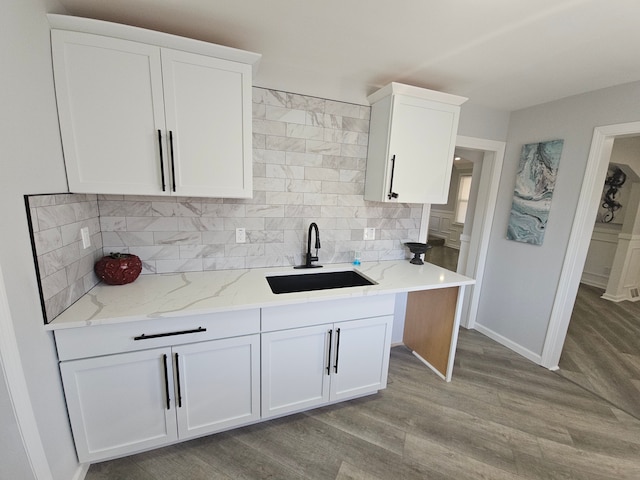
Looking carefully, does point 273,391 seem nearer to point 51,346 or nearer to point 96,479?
point 96,479

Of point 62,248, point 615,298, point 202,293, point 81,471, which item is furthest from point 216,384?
point 615,298

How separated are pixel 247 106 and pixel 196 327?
128 cm

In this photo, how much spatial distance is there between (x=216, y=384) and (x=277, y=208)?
1235 millimetres

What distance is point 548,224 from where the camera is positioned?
2441 mm

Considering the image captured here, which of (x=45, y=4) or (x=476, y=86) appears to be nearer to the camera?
(x=45, y=4)

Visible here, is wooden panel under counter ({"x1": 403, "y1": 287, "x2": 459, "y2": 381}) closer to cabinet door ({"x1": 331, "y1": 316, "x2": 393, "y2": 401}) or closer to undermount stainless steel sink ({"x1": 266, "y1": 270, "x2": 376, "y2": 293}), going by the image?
cabinet door ({"x1": 331, "y1": 316, "x2": 393, "y2": 401})

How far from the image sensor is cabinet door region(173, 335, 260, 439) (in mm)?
1458

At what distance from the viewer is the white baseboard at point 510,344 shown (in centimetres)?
256

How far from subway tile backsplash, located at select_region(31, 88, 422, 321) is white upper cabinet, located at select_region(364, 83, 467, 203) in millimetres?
201

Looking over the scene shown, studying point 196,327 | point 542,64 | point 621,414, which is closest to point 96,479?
point 196,327

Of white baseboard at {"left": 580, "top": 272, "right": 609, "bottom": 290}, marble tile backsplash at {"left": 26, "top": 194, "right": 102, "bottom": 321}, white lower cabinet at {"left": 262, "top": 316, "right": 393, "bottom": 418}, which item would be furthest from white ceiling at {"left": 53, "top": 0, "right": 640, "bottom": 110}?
white baseboard at {"left": 580, "top": 272, "right": 609, "bottom": 290}

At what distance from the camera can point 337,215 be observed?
7.48 ft

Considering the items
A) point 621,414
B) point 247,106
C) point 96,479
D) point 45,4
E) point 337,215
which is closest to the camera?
point 45,4

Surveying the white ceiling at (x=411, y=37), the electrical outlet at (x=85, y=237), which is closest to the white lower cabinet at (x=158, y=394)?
the electrical outlet at (x=85, y=237)
